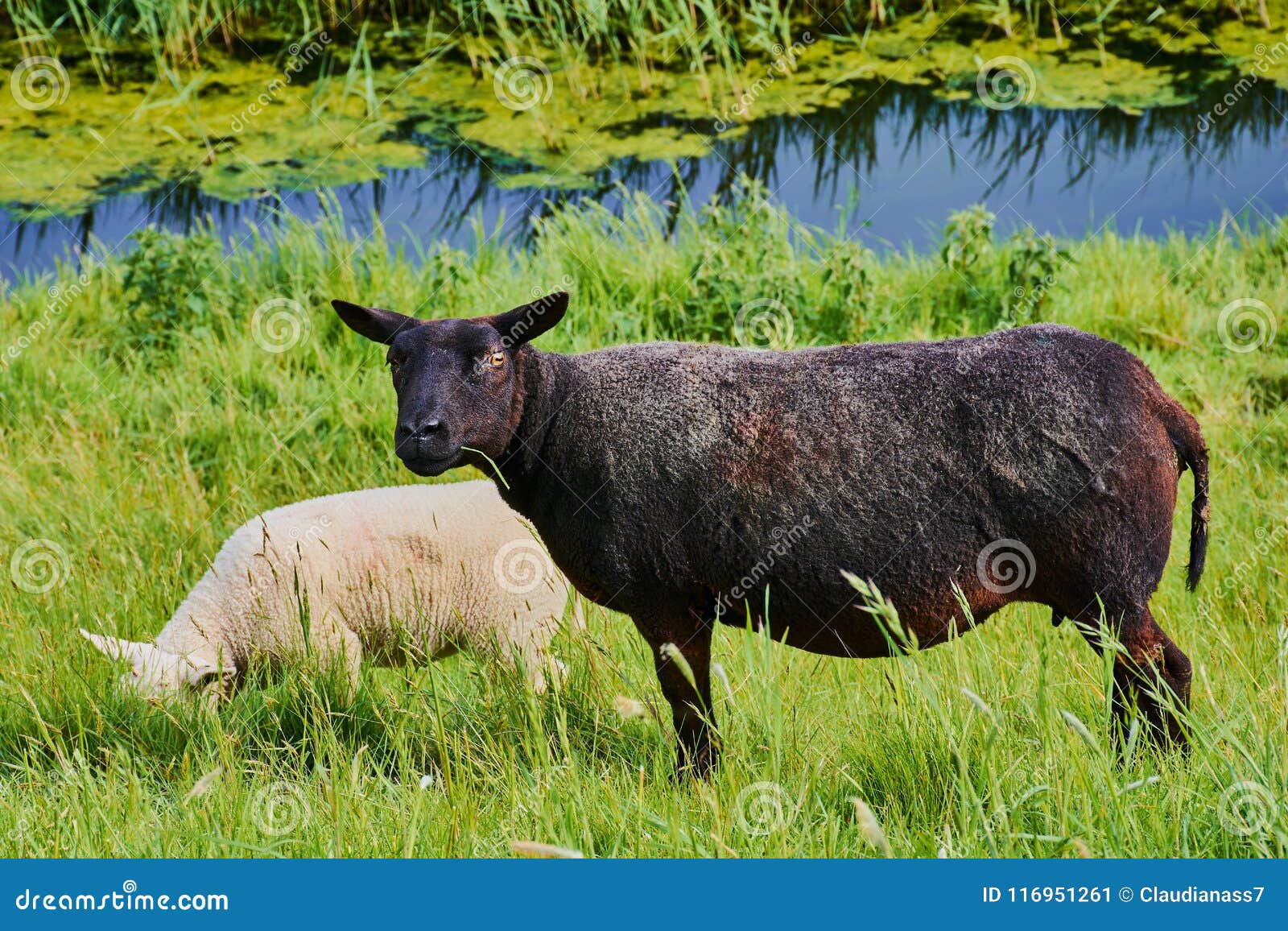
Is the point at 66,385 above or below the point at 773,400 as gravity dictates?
below

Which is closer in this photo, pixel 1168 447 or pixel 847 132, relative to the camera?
pixel 1168 447

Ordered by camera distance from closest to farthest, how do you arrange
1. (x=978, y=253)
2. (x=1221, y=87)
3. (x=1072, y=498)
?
(x=1072, y=498) → (x=978, y=253) → (x=1221, y=87)

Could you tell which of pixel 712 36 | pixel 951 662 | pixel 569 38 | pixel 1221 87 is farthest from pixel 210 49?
pixel 951 662

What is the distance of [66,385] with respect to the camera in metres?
8.43

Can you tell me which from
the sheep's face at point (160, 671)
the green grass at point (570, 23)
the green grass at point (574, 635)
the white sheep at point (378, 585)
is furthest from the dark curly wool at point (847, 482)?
the green grass at point (570, 23)

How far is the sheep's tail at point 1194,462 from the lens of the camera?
412cm

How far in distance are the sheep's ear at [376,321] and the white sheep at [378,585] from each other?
4.56 ft

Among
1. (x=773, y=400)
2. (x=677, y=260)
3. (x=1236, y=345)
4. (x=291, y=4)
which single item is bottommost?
(x=1236, y=345)

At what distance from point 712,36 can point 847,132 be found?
5.41 feet

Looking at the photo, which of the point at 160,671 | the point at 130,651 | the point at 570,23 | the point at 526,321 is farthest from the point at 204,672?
the point at 570,23

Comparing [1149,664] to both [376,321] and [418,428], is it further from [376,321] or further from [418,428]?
[376,321]

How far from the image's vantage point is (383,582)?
5520 millimetres

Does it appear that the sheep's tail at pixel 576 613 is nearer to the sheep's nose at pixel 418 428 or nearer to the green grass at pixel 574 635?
the green grass at pixel 574 635

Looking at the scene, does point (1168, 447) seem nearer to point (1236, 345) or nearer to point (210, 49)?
point (1236, 345)
